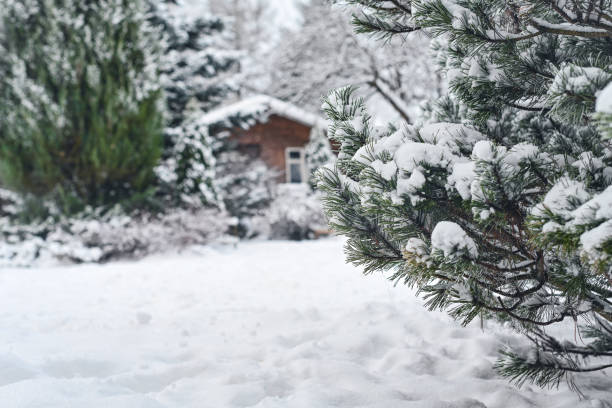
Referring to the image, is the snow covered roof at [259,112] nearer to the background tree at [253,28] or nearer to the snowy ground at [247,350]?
the snowy ground at [247,350]

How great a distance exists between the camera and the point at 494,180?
4.42 feet

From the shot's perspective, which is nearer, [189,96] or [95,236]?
[95,236]

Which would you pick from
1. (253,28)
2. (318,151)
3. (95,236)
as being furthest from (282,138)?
(253,28)

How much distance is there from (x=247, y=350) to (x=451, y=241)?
1918mm

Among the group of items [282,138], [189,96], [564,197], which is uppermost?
[189,96]

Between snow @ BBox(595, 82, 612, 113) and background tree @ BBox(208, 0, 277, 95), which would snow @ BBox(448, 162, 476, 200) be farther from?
background tree @ BBox(208, 0, 277, 95)

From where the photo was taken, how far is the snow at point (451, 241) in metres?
1.39

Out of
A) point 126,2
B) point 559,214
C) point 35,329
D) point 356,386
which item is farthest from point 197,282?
point 126,2

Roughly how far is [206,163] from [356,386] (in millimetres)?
8087

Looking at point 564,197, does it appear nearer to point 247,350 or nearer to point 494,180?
point 494,180

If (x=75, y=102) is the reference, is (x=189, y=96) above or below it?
above

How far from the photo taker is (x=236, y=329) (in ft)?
11.2

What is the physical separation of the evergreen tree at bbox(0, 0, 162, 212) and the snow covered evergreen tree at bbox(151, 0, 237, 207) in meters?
1.10

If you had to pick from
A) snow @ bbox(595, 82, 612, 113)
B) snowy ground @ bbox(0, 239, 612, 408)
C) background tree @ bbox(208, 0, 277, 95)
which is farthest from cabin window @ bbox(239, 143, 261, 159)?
snow @ bbox(595, 82, 612, 113)
